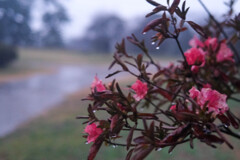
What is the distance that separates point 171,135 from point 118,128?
0.13 m

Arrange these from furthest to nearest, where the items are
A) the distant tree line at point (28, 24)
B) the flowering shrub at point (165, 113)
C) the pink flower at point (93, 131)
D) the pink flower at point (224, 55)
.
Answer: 1. the distant tree line at point (28, 24)
2. the pink flower at point (224, 55)
3. the pink flower at point (93, 131)
4. the flowering shrub at point (165, 113)

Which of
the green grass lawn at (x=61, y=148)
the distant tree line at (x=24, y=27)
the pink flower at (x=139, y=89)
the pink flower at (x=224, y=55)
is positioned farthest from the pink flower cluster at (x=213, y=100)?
the distant tree line at (x=24, y=27)

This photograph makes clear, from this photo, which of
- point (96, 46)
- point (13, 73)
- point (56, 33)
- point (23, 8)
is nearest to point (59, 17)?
point (56, 33)

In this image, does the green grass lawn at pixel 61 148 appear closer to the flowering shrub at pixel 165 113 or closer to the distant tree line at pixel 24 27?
the flowering shrub at pixel 165 113

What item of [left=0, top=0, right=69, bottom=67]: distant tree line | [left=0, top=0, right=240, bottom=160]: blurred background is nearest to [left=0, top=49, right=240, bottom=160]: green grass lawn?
[left=0, top=0, right=240, bottom=160]: blurred background

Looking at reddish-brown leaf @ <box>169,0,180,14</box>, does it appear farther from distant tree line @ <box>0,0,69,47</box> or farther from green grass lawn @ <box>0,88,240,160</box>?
distant tree line @ <box>0,0,69,47</box>

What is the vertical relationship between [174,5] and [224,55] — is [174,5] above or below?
above

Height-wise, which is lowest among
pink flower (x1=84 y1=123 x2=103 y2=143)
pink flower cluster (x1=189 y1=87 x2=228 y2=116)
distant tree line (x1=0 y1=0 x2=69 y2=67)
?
pink flower cluster (x1=189 y1=87 x2=228 y2=116)

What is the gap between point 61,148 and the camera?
10.5ft

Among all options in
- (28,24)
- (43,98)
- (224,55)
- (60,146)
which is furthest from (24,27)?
(224,55)

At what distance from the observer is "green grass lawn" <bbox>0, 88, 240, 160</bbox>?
2939 millimetres

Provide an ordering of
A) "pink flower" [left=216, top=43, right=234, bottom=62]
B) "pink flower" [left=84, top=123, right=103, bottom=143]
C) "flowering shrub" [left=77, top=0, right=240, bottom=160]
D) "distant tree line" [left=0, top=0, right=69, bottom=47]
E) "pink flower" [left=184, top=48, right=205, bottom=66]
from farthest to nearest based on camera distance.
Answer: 1. "distant tree line" [left=0, top=0, right=69, bottom=47]
2. "pink flower" [left=216, top=43, right=234, bottom=62]
3. "pink flower" [left=184, top=48, right=205, bottom=66]
4. "pink flower" [left=84, top=123, right=103, bottom=143]
5. "flowering shrub" [left=77, top=0, right=240, bottom=160]

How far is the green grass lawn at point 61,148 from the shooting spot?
2.94 meters

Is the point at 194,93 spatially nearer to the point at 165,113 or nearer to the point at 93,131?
the point at 165,113
